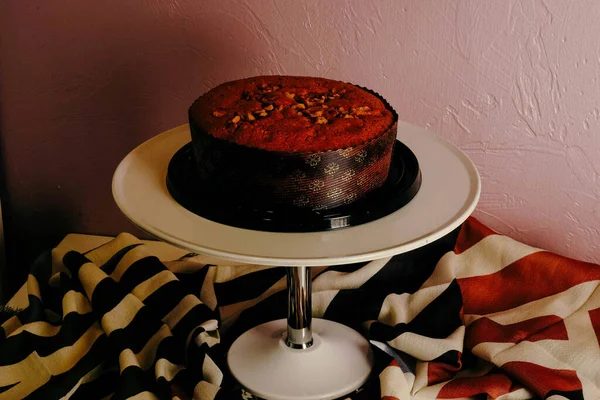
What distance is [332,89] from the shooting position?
2.74 ft

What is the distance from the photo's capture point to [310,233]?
708mm

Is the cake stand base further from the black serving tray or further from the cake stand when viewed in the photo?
the black serving tray

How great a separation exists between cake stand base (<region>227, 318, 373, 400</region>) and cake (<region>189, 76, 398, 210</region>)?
24cm

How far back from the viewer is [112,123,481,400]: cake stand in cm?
69

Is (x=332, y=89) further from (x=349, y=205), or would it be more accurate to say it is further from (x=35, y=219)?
(x=35, y=219)

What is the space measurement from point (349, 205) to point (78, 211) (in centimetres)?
67

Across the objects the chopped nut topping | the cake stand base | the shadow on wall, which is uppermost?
the chopped nut topping

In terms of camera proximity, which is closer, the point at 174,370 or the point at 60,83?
the point at 174,370

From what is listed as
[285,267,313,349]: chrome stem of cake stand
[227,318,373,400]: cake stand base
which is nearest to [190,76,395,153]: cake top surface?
[285,267,313,349]: chrome stem of cake stand

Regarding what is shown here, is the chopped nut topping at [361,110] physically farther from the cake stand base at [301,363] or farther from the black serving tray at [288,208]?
the cake stand base at [301,363]

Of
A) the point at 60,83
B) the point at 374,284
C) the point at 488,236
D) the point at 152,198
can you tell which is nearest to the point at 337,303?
the point at 374,284

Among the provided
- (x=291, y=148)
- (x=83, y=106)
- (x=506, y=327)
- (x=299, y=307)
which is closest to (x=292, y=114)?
(x=291, y=148)

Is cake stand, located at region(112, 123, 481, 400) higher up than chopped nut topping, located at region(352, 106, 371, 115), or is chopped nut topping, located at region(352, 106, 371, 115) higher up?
chopped nut topping, located at region(352, 106, 371, 115)

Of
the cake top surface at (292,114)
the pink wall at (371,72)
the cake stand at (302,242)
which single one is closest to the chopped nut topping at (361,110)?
the cake top surface at (292,114)
